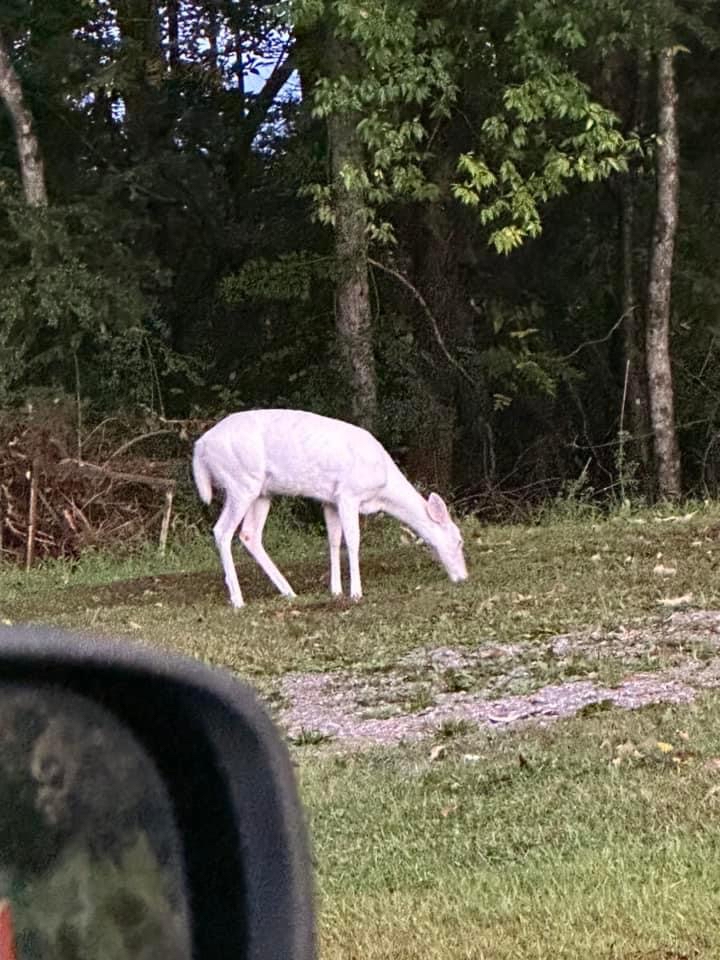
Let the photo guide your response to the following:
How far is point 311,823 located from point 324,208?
13475mm

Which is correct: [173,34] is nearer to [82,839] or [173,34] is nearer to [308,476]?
[308,476]

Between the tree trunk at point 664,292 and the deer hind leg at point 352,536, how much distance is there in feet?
22.6

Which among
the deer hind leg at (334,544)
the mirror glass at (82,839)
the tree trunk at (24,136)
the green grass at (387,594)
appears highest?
the tree trunk at (24,136)

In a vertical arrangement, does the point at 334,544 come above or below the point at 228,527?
below

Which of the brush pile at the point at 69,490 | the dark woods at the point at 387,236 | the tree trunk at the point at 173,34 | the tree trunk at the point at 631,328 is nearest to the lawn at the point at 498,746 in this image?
the brush pile at the point at 69,490

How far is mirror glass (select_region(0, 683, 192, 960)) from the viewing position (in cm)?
144

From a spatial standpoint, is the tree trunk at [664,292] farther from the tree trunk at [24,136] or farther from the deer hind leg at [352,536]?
the tree trunk at [24,136]

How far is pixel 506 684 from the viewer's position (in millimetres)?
7430

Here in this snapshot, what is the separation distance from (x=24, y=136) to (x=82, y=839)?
59.9 feet

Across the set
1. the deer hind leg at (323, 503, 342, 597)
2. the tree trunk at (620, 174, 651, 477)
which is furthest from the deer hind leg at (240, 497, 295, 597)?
the tree trunk at (620, 174, 651, 477)

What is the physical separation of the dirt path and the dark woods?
29.0 ft

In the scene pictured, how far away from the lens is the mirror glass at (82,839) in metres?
1.44

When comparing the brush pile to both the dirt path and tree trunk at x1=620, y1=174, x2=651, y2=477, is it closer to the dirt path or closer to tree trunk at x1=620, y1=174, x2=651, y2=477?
tree trunk at x1=620, y1=174, x2=651, y2=477

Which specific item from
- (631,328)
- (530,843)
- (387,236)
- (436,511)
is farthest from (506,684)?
(631,328)
